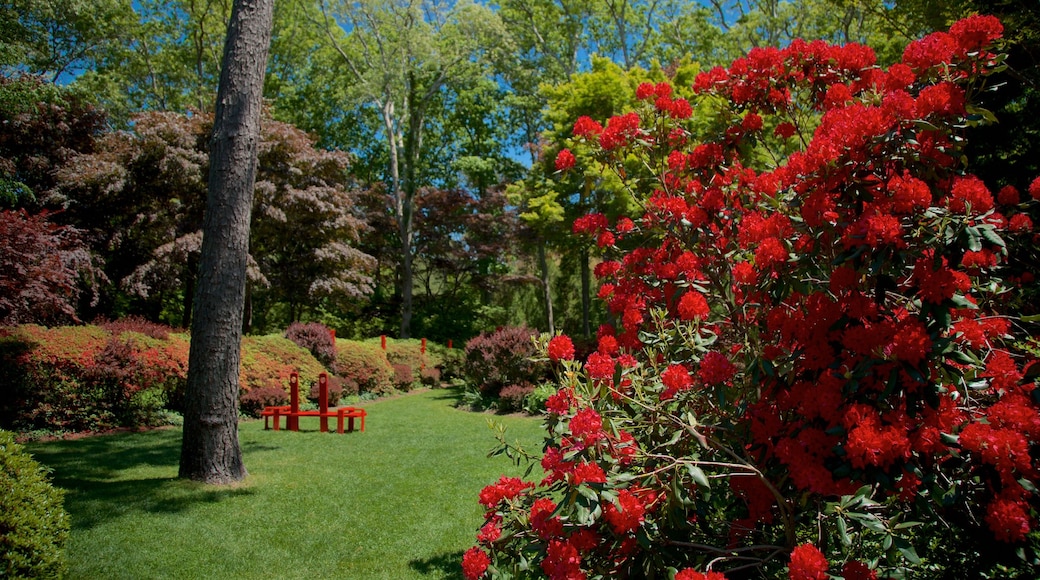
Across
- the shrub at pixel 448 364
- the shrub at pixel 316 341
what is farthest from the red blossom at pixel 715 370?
the shrub at pixel 448 364

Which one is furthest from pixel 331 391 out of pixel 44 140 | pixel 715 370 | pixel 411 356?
pixel 715 370

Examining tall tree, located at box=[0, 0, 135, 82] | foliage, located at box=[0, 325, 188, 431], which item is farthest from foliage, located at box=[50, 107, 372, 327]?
tall tree, located at box=[0, 0, 135, 82]

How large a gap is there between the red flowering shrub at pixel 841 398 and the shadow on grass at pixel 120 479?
3.80 metres

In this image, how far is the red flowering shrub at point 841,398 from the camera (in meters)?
1.71

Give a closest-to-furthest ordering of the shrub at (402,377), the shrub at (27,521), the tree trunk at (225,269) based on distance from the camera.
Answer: the shrub at (27,521) → the tree trunk at (225,269) → the shrub at (402,377)

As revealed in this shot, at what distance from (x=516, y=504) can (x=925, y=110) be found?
199cm

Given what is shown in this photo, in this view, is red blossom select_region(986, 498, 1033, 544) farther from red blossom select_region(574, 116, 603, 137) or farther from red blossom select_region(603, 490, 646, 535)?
red blossom select_region(574, 116, 603, 137)

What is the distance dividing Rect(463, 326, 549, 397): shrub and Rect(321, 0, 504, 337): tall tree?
9033 millimetres

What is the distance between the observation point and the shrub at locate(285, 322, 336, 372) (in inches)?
545

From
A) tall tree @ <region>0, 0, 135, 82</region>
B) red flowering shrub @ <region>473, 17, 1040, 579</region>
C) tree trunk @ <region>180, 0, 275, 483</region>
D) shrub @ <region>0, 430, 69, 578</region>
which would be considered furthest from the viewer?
tall tree @ <region>0, 0, 135, 82</region>

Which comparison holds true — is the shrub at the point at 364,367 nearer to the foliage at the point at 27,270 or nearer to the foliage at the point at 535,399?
the foliage at the point at 535,399

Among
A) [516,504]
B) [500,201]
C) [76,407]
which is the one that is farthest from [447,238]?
[516,504]

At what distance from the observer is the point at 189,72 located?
2277cm

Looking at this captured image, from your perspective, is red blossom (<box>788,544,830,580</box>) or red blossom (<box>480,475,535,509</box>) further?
red blossom (<box>480,475,535,509</box>)
